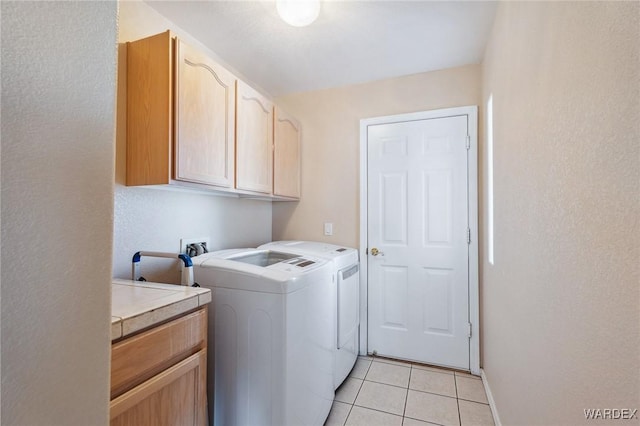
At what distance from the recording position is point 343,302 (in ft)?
6.45

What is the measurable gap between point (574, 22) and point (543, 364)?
3.17 ft

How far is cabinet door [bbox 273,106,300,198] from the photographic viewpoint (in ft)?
7.33

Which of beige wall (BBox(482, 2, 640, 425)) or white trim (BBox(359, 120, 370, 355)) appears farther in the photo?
white trim (BBox(359, 120, 370, 355))

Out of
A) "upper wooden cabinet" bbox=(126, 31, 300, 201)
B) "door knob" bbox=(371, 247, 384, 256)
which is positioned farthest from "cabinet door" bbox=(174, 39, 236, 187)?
"door knob" bbox=(371, 247, 384, 256)

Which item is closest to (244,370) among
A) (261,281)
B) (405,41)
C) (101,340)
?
(261,281)

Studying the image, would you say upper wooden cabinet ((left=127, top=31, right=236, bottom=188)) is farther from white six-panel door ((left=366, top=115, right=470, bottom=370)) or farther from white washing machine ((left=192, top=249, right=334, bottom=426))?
white six-panel door ((left=366, top=115, right=470, bottom=370))

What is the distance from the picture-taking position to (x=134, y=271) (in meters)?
1.42

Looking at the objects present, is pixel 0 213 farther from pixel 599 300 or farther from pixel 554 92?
pixel 554 92

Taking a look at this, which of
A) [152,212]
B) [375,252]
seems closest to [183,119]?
[152,212]

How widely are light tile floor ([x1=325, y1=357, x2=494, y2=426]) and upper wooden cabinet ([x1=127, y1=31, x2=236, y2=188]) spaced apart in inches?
63.4

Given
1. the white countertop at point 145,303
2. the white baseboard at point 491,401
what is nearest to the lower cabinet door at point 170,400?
the white countertop at point 145,303

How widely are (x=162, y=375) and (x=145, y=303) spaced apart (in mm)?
241

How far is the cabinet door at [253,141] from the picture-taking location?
1.82 m

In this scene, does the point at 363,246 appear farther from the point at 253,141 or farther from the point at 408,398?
the point at 253,141
